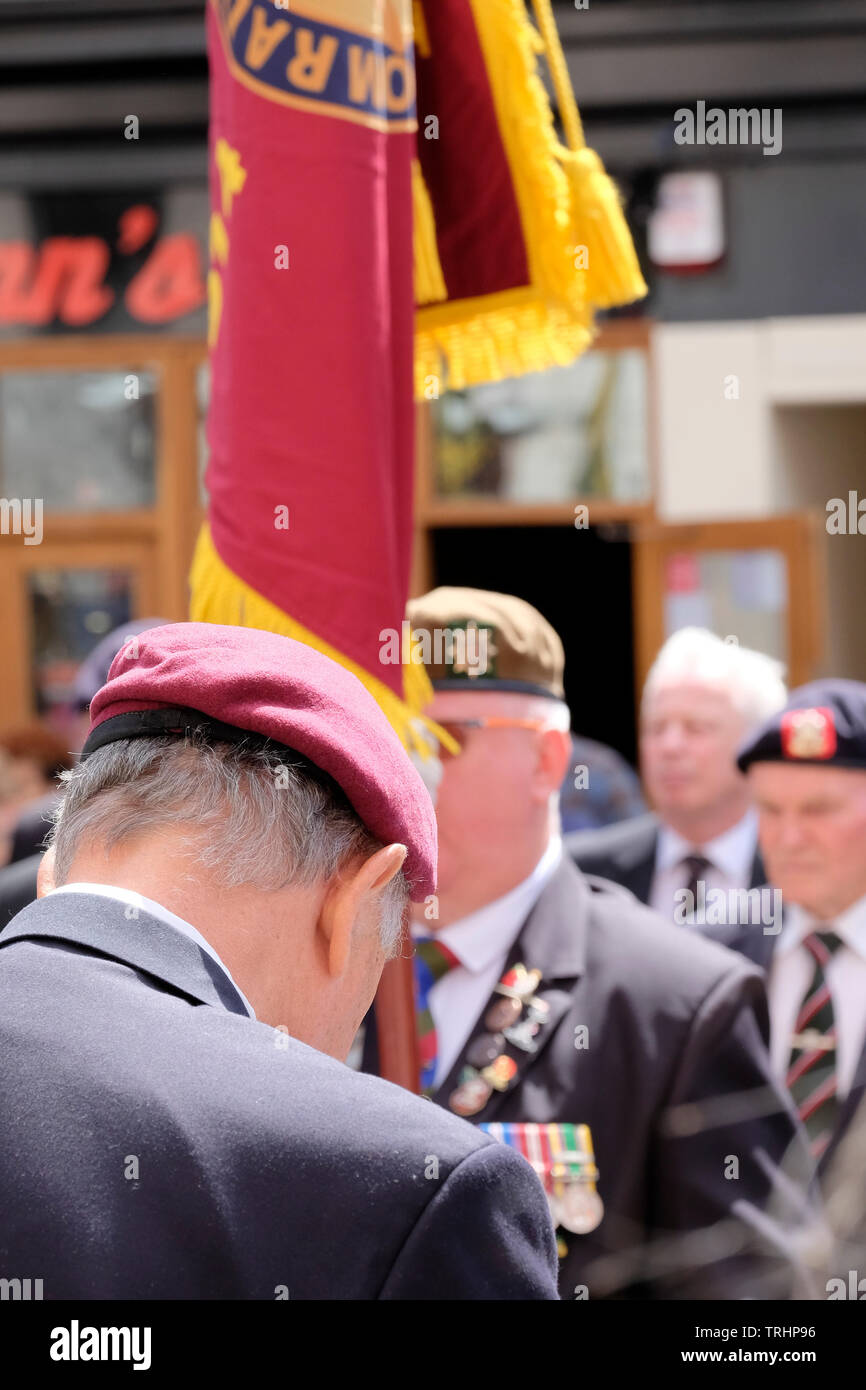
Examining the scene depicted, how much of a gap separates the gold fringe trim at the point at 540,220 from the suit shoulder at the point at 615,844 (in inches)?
96.4

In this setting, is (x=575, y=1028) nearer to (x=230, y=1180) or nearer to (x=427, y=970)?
(x=427, y=970)

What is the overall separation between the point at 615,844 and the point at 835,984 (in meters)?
1.44

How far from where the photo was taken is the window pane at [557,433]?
7.76 metres

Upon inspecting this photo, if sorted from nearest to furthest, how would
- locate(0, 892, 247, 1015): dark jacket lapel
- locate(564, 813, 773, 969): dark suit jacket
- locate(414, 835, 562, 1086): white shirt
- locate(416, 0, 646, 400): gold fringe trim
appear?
locate(0, 892, 247, 1015): dark jacket lapel, locate(416, 0, 646, 400): gold fringe trim, locate(414, 835, 562, 1086): white shirt, locate(564, 813, 773, 969): dark suit jacket

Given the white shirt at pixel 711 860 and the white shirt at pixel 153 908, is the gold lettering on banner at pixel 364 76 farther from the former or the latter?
the white shirt at pixel 711 860

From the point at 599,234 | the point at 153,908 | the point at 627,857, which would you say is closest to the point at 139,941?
the point at 153,908

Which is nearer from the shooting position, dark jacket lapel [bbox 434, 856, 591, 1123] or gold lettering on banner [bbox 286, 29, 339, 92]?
gold lettering on banner [bbox 286, 29, 339, 92]

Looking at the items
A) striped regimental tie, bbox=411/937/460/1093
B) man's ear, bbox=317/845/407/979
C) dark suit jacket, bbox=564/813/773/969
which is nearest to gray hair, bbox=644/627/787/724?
dark suit jacket, bbox=564/813/773/969

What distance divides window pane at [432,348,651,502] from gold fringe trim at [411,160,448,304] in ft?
17.3

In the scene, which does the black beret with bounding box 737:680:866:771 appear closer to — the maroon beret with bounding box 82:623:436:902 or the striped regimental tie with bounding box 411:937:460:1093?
the striped regimental tie with bounding box 411:937:460:1093

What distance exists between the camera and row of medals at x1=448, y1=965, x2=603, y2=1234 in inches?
98.4

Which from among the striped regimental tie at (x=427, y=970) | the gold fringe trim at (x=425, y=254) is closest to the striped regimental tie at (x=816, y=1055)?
the striped regimental tie at (x=427, y=970)
